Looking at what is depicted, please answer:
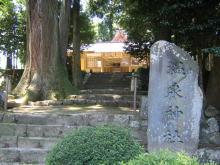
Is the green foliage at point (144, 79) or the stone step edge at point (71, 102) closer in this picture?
the stone step edge at point (71, 102)

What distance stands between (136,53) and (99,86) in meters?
4.20

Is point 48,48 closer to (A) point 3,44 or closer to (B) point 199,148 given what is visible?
(B) point 199,148

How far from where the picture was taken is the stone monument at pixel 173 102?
A: 17.9 feet

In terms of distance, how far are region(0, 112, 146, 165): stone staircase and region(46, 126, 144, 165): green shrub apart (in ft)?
7.45

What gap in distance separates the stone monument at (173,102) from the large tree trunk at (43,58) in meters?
5.43

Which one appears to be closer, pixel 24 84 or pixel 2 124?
pixel 2 124

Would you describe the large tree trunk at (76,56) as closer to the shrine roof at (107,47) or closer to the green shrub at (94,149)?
the shrine roof at (107,47)

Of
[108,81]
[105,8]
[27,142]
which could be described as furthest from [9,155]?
[108,81]

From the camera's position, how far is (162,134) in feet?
18.1

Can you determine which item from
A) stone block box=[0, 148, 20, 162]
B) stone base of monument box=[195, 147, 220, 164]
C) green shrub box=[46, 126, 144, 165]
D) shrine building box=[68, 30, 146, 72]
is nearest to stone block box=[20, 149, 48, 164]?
stone block box=[0, 148, 20, 162]

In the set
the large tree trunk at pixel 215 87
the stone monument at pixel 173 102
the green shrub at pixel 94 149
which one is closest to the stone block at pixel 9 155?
the green shrub at pixel 94 149

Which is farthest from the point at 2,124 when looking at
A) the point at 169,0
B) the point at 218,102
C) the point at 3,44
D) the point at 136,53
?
the point at 3,44

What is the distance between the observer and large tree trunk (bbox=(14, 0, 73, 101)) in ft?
34.0

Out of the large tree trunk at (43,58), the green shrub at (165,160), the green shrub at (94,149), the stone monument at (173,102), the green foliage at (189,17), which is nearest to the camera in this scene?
the green shrub at (165,160)
